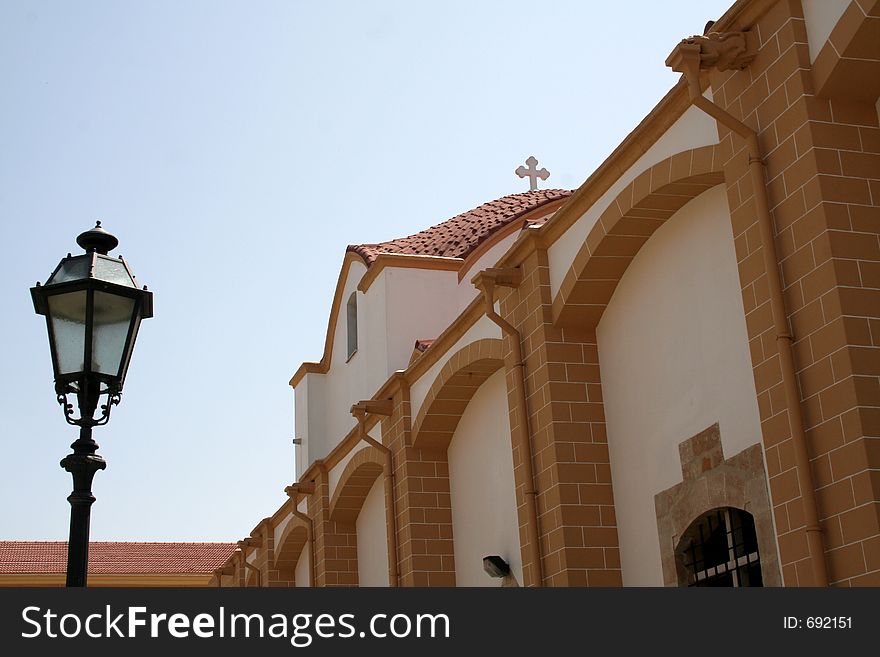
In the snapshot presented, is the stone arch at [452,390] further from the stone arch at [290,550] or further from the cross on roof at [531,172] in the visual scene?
the cross on roof at [531,172]

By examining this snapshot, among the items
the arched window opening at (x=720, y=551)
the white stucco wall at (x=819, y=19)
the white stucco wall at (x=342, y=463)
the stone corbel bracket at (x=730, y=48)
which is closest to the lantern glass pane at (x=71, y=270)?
the stone corbel bracket at (x=730, y=48)

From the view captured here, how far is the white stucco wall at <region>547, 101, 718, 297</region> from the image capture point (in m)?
9.16

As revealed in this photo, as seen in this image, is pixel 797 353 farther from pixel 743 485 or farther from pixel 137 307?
pixel 137 307

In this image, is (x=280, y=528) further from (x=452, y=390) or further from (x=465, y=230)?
(x=452, y=390)

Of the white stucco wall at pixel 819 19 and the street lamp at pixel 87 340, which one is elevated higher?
the white stucco wall at pixel 819 19

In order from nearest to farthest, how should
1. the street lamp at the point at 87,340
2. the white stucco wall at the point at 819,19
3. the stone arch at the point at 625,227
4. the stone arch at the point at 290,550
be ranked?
1. the street lamp at the point at 87,340
2. the white stucco wall at the point at 819,19
3. the stone arch at the point at 625,227
4. the stone arch at the point at 290,550

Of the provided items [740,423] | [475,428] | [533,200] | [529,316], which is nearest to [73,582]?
[740,423]

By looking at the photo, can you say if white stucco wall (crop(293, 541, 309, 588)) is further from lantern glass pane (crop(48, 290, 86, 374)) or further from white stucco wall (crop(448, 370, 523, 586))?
lantern glass pane (crop(48, 290, 86, 374))

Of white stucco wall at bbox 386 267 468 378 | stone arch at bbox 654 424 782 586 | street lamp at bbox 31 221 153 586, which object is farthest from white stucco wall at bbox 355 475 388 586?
street lamp at bbox 31 221 153 586

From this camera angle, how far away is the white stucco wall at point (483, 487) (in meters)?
13.2

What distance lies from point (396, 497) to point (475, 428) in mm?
1689

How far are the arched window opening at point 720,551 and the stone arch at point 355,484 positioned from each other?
19.9 feet

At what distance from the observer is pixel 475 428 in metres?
14.1

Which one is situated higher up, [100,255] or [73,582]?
[100,255]
